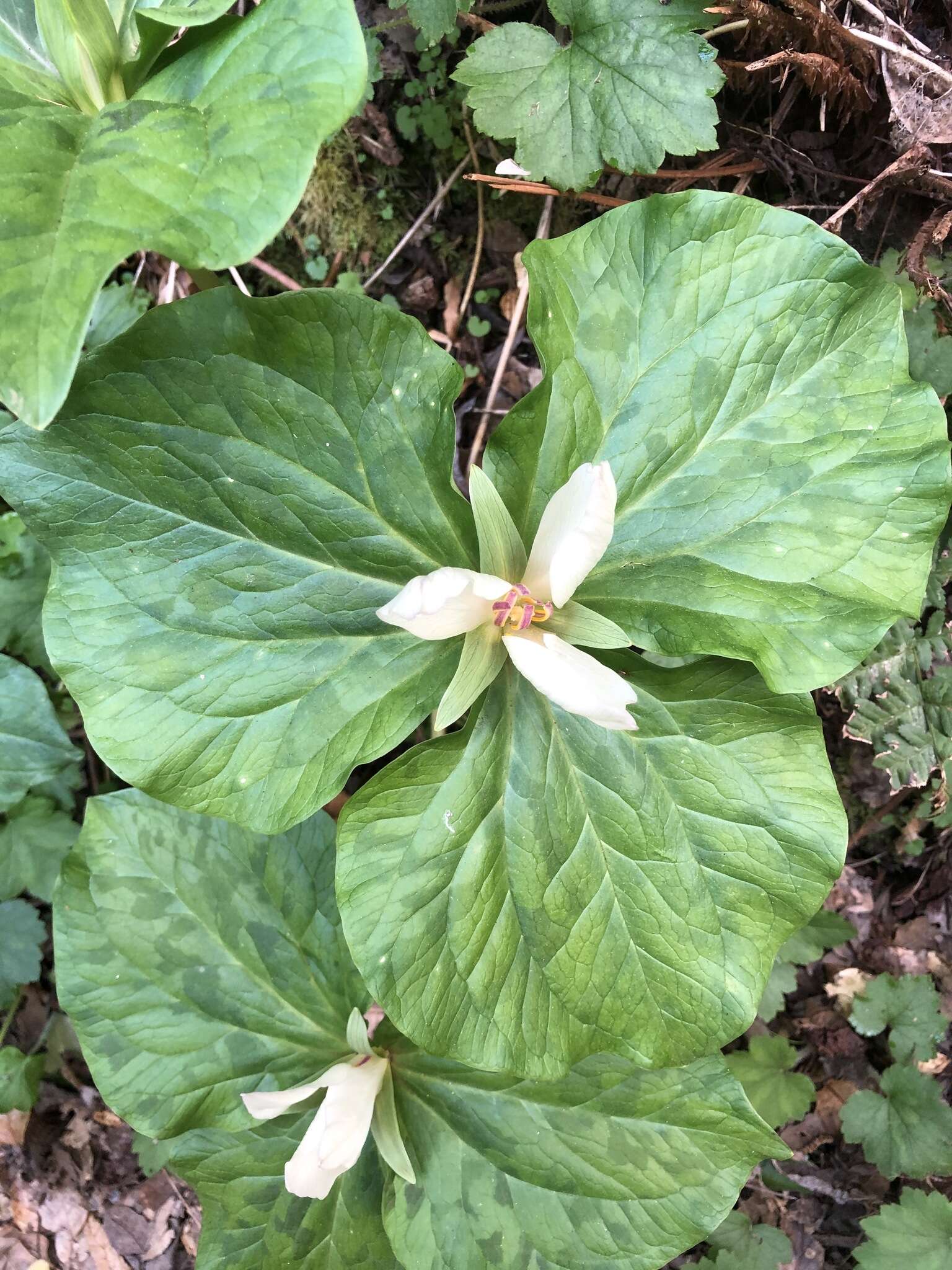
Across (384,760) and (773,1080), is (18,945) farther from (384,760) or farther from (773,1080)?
(773,1080)

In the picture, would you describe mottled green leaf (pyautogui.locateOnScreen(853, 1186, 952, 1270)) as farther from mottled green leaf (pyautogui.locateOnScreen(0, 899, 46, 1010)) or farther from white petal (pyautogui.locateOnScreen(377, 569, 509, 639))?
mottled green leaf (pyautogui.locateOnScreen(0, 899, 46, 1010))

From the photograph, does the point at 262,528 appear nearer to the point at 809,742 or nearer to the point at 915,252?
the point at 809,742

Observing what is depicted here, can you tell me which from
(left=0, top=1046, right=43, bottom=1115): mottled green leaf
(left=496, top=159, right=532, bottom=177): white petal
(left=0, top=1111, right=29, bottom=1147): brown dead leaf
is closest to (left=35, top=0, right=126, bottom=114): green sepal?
(left=496, top=159, right=532, bottom=177): white petal

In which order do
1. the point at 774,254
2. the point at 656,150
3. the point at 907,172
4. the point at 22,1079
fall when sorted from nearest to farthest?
the point at 774,254, the point at 656,150, the point at 907,172, the point at 22,1079

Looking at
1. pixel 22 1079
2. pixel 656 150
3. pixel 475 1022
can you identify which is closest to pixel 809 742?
pixel 475 1022

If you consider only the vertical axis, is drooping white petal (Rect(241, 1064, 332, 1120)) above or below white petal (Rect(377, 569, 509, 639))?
below

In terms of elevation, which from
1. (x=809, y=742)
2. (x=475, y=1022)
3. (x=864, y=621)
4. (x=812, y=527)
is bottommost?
(x=475, y=1022)

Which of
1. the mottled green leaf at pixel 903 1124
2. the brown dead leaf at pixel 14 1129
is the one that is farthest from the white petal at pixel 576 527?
the brown dead leaf at pixel 14 1129
